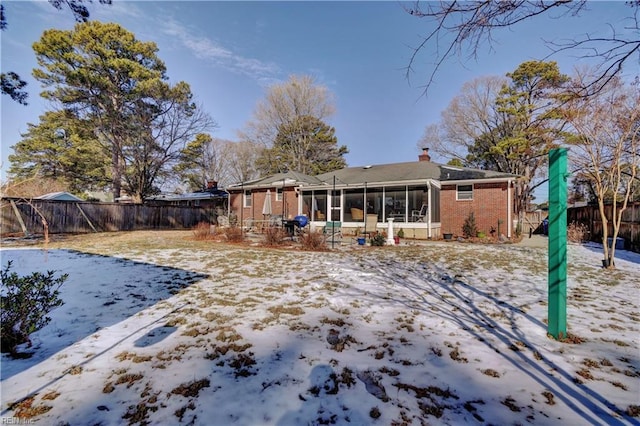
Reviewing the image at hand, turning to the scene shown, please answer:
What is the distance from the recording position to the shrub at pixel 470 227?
43.9ft

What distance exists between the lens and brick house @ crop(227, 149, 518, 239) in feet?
44.1

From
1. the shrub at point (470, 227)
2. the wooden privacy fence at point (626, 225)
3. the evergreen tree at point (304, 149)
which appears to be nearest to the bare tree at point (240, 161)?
the evergreen tree at point (304, 149)

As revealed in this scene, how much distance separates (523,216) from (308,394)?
2432cm

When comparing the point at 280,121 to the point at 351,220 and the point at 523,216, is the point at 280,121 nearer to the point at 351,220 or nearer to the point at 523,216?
the point at 351,220

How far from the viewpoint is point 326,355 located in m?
2.69

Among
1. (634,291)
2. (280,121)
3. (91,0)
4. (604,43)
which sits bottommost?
(634,291)

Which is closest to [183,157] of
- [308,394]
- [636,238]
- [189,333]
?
[189,333]

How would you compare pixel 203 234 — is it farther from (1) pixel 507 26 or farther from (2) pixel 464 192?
(2) pixel 464 192

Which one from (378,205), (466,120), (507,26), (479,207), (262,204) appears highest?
(466,120)

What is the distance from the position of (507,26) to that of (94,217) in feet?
66.9

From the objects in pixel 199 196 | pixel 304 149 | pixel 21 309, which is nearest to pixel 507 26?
pixel 21 309

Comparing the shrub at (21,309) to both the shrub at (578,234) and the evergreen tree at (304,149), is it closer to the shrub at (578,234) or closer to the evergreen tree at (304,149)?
the shrub at (578,234)

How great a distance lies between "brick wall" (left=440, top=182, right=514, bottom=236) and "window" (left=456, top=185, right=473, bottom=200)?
6.1 inches

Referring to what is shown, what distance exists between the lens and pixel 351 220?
15.6 meters
